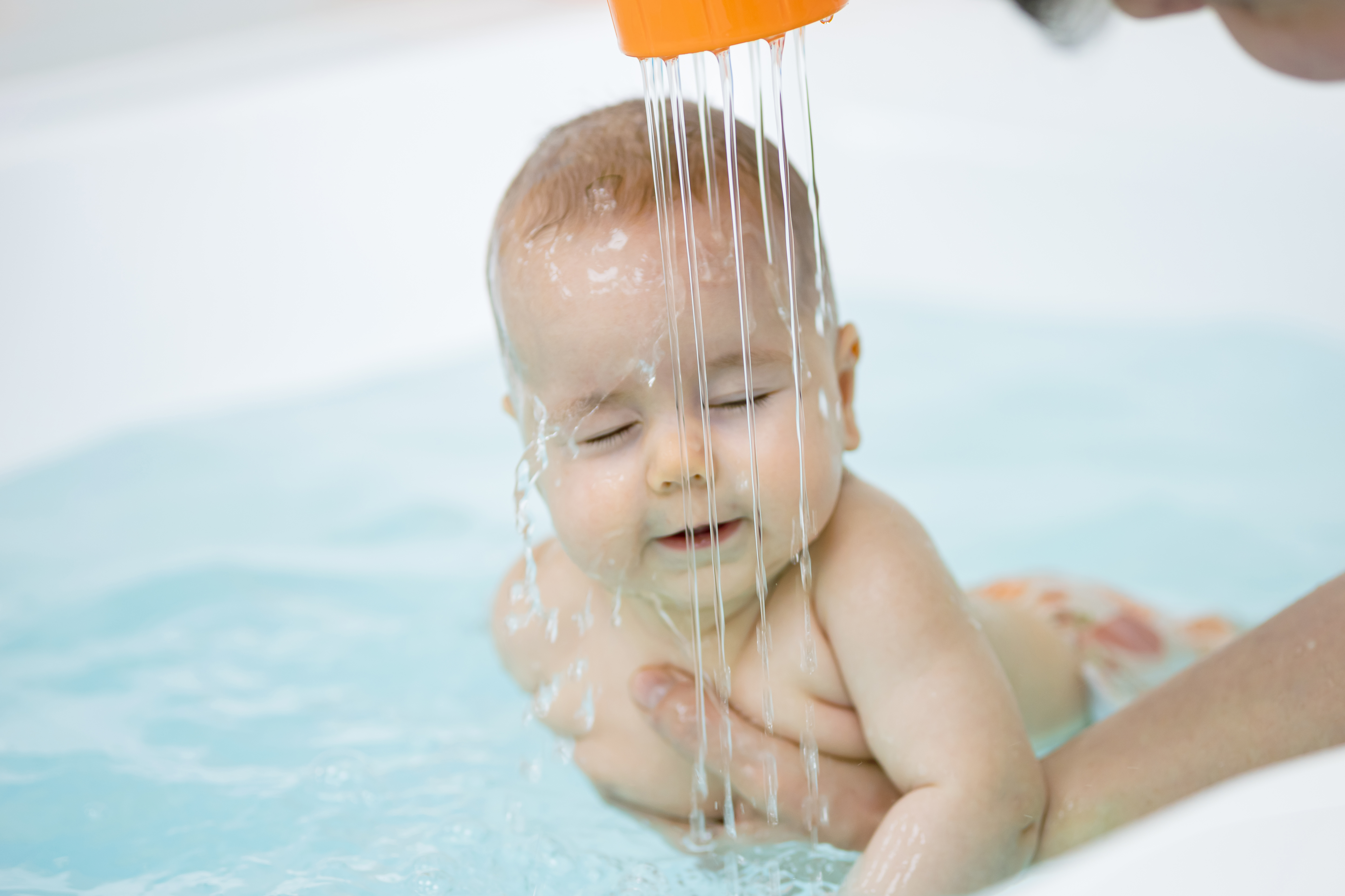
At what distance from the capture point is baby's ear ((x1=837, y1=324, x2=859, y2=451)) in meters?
1.03

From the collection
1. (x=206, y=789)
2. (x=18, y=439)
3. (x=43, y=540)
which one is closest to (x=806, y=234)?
(x=206, y=789)

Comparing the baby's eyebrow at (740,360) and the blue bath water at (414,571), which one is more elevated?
the baby's eyebrow at (740,360)

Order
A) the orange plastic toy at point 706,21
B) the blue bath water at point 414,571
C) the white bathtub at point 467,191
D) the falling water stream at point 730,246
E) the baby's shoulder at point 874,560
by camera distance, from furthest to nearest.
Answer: the white bathtub at point 467,191, the blue bath water at point 414,571, the baby's shoulder at point 874,560, the falling water stream at point 730,246, the orange plastic toy at point 706,21

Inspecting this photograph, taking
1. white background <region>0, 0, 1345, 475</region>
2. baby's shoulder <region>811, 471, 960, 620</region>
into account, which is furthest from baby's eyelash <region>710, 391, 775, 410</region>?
white background <region>0, 0, 1345, 475</region>

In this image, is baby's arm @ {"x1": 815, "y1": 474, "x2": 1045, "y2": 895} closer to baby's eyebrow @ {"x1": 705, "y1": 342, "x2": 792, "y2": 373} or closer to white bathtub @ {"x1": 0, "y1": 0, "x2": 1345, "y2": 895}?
baby's eyebrow @ {"x1": 705, "y1": 342, "x2": 792, "y2": 373}

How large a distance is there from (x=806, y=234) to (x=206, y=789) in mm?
725

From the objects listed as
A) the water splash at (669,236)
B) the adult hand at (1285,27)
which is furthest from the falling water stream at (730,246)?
the adult hand at (1285,27)

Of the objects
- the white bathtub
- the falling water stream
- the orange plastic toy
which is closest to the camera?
the orange plastic toy

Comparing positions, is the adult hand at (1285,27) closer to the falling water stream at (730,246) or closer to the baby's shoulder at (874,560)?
the falling water stream at (730,246)

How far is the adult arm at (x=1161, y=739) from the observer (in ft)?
3.02

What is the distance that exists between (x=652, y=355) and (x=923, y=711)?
0.31m

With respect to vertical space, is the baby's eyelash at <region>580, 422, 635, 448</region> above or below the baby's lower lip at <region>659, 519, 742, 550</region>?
above

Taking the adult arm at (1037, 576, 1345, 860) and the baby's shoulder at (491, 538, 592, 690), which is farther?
the baby's shoulder at (491, 538, 592, 690)

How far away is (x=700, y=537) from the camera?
3.16 ft
